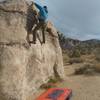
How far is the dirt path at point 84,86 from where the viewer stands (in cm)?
1369

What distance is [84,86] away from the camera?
50.8ft

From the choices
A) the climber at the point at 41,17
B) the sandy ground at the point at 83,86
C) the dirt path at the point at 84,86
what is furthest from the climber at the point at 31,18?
the dirt path at the point at 84,86

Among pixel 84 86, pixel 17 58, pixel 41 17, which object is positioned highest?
pixel 41 17

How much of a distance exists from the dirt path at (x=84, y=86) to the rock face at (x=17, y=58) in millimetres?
1600

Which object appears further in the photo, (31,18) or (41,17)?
(31,18)

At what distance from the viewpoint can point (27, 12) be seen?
1288cm

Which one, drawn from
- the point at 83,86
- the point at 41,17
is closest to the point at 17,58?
the point at 41,17

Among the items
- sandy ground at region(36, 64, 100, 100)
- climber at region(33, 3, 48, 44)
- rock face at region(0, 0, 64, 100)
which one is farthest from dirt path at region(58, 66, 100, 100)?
climber at region(33, 3, 48, 44)

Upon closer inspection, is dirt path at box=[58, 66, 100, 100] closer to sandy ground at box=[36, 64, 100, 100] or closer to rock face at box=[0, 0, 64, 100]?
sandy ground at box=[36, 64, 100, 100]

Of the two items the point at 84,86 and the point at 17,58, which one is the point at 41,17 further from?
the point at 84,86

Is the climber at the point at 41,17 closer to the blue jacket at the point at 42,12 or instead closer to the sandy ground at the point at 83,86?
the blue jacket at the point at 42,12

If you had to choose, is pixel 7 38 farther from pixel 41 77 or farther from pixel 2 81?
pixel 41 77

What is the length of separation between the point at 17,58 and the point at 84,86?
202 inches

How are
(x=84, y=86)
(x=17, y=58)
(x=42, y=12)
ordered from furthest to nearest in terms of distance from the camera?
(x=84, y=86) → (x=42, y=12) → (x=17, y=58)
